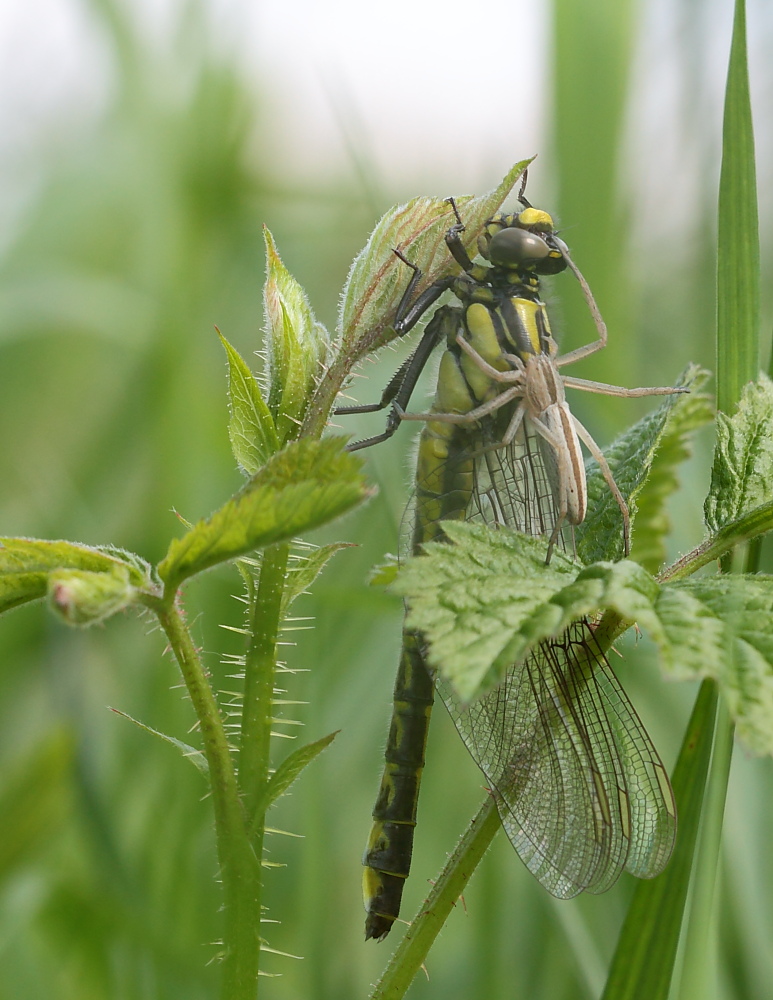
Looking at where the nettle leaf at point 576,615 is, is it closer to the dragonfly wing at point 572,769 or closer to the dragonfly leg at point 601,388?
the dragonfly wing at point 572,769

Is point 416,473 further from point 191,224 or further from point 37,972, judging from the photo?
point 191,224

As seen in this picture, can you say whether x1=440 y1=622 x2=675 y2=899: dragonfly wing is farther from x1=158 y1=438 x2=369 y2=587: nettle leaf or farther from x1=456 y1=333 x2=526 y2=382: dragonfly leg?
x1=158 y1=438 x2=369 y2=587: nettle leaf

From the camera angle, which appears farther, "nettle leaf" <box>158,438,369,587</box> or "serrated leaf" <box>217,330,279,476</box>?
"serrated leaf" <box>217,330,279,476</box>

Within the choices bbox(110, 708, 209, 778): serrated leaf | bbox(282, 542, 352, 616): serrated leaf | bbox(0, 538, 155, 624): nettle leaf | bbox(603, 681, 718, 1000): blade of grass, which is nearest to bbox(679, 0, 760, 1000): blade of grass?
bbox(603, 681, 718, 1000): blade of grass

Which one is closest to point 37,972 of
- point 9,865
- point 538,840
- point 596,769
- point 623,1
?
point 9,865

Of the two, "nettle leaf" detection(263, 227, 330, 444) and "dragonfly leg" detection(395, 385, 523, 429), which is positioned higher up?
"dragonfly leg" detection(395, 385, 523, 429)

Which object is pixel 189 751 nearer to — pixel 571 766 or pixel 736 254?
pixel 571 766

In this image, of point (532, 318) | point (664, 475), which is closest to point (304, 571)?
point (664, 475)

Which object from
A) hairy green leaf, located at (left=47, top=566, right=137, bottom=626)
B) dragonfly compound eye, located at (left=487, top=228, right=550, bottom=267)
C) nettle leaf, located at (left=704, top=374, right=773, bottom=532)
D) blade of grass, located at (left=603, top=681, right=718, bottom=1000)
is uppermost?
dragonfly compound eye, located at (left=487, top=228, right=550, bottom=267)
